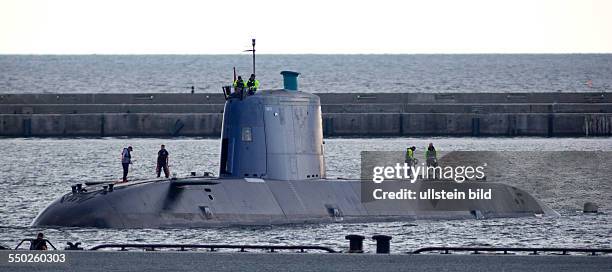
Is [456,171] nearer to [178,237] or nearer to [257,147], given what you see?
[257,147]

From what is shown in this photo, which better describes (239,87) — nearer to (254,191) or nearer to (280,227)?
(254,191)

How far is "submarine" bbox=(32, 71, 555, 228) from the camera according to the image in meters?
46.2

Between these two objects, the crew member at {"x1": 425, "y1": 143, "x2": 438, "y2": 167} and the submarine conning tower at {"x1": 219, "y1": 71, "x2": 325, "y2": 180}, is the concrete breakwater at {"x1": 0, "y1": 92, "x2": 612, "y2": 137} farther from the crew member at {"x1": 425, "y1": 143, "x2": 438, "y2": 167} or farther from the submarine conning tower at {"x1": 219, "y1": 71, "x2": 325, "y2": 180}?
the submarine conning tower at {"x1": 219, "y1": 71, "x2": 325, "y2": 180}

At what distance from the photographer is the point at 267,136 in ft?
163

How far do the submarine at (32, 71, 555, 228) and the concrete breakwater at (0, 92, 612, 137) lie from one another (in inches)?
2327

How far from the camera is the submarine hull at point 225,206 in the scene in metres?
45.9

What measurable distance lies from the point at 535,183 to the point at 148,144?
113 feet

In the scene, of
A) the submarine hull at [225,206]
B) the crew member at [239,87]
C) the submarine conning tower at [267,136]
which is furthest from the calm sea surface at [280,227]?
the crew member at [239,87]

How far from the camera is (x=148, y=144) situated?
10725cm

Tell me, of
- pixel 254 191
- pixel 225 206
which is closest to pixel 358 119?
pixel 254 191

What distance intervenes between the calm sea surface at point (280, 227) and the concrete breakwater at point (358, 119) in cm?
107

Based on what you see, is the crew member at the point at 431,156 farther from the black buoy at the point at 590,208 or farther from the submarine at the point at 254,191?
the black buoy at the point at 590,208

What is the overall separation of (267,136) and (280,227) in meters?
3.26

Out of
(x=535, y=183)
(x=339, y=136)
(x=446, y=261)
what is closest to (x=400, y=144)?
(x=339, y=136)
